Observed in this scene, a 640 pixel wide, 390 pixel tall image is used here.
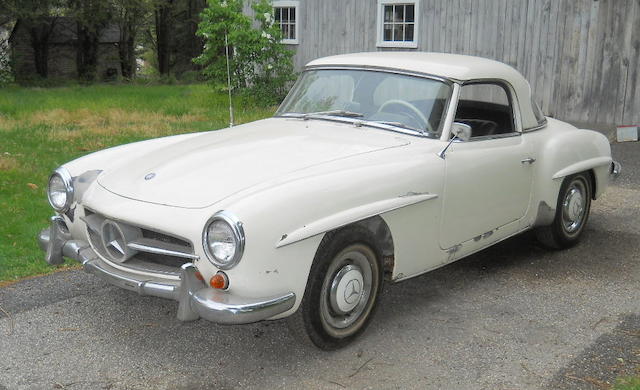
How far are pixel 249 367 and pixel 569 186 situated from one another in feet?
10.4

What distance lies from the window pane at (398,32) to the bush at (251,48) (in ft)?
7.95

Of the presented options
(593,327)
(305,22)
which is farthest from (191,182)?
(305,22)

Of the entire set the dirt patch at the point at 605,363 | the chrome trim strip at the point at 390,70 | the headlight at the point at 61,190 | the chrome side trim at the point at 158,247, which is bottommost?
the dirt patch at the point at 605,363

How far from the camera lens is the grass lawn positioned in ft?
20.0

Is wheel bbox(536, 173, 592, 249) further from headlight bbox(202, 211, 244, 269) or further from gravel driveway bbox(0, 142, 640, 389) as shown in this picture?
headlight bbox(202, 211, 244, 269)

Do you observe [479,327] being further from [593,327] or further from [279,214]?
[279,214]

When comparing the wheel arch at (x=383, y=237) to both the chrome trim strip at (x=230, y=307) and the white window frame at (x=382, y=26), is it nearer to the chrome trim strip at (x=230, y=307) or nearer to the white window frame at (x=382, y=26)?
the chrome trim strip at (x=230, y=307)

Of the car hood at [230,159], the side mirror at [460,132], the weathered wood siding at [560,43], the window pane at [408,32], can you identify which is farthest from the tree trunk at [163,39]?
the side mirror at [460,132]

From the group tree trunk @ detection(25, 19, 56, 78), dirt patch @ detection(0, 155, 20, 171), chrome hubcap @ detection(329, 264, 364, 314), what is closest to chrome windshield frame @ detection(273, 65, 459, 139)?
chrome hubcap @ detection(329, 264, 364, 314)

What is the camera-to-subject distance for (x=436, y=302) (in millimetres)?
4844

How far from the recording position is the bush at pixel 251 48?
15211 mm

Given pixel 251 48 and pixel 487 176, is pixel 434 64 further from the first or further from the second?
pixel 251 48

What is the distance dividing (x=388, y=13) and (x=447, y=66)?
9.52m

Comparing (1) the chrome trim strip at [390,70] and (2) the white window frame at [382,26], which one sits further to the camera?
(2) the white window frame at [382,26]
